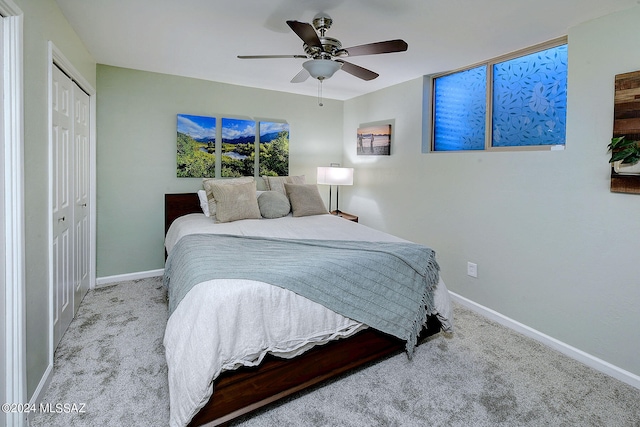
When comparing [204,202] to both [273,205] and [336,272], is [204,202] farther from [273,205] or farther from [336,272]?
[336,272]

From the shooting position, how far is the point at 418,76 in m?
3.59

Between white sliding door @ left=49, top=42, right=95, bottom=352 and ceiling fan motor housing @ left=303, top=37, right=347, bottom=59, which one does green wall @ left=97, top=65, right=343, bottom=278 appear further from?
ceiling fan motor housing @ left=303, top=37, right=347, bottom=59

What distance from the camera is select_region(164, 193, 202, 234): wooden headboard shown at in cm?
372

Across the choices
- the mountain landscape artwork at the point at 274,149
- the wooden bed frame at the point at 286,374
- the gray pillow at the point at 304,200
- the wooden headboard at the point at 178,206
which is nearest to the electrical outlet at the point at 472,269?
the wooden bed frame at the point at 286,374

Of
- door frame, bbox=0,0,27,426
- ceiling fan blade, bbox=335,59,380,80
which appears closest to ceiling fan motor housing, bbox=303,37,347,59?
ceiling fan blade, bbox=335,59,380,80

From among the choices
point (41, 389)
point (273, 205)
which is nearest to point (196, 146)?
point (273, 205)

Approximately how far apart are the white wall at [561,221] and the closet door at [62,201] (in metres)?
3.23

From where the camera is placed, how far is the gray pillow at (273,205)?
3.49 m

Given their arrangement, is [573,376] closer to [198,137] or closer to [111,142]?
[198,137]

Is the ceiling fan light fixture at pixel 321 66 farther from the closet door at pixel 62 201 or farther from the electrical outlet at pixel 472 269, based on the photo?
the electrical outlet at pixel 472 269

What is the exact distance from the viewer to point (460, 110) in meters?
3.39

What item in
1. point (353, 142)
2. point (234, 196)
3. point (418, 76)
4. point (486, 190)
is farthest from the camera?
point (353, 142)

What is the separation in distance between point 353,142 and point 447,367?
335 cm

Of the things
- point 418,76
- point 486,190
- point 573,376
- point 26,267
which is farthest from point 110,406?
point 418,76
